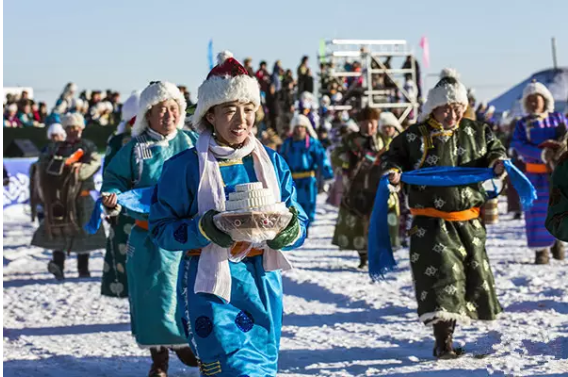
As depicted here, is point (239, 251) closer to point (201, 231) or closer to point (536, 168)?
point (201, 231)

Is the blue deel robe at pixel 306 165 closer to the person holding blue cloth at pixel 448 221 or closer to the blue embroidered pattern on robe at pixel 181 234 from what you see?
the person holding blue cloth at pixel 448 221

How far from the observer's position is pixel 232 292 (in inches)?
161

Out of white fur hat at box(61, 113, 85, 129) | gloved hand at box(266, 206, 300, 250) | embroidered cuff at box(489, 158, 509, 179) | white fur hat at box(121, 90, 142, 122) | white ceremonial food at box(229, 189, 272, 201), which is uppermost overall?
white fur hat at box(61, 113, 85, 129)

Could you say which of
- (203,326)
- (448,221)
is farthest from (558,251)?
(203,326)

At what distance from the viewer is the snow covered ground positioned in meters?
6.09

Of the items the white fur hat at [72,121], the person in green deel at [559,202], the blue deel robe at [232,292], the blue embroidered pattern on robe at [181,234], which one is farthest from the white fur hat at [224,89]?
the white fur hat at [72,121]

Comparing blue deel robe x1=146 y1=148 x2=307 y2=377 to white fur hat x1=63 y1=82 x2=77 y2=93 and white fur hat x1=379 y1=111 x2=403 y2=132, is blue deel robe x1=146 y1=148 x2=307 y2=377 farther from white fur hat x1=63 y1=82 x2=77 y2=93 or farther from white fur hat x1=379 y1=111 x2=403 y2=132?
white fur hat x1=63 y1=82 x2=77 y2=93

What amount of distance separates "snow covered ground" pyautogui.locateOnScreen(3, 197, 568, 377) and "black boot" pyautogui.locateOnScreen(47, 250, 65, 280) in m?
0.11

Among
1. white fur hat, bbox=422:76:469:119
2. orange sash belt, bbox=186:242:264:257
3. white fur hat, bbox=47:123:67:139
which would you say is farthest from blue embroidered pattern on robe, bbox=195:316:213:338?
white fur hat, bbox=47:123:67:139

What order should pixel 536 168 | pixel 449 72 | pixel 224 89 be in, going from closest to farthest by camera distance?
1. pixel 224 89
2. pixel 449 72
3. pixel 536 168

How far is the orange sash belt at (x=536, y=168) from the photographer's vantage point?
34.6ft

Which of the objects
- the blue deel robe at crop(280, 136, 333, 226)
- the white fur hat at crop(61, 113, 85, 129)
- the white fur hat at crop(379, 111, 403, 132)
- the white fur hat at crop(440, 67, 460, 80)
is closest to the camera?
the white fur hat at crop(440, 67, 460, 80)

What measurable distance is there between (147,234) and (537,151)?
5527mm

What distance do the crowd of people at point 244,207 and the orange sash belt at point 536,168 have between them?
2cm
